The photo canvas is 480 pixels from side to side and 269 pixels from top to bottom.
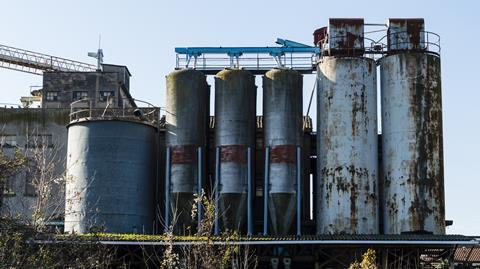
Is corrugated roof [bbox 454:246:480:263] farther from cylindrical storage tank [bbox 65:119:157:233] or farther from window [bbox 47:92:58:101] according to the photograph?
window [bbox 47:92:58:101]

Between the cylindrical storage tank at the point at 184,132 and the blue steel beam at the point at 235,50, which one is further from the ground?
the blue steel beam at the point at 235,50

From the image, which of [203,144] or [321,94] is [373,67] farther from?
[203,144]

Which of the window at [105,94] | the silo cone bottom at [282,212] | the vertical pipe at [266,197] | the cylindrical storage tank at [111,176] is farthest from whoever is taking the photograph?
the window at [105,94]

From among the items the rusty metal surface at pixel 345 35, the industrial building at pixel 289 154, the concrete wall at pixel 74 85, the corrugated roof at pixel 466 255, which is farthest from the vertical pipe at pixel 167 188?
the corrugated roof at pixel 466 255

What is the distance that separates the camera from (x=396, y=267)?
34.4 metres

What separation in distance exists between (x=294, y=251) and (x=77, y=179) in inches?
457

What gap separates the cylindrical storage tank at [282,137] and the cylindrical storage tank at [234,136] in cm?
96

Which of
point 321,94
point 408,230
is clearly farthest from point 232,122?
point 408,230

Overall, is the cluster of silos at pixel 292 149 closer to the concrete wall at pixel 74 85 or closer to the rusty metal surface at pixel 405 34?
the rusty metal surface at pixel 405 34

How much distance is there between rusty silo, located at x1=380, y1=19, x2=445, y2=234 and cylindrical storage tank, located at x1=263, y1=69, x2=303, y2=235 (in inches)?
191

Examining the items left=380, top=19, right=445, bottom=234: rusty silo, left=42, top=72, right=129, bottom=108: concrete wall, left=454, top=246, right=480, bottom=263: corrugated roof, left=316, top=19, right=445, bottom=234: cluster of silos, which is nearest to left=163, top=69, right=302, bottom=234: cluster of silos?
left=316, top=19, right=445, bottom=234: cluster of silos

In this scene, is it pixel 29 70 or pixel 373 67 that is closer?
pixel 373 67

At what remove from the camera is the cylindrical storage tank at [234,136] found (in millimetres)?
38656

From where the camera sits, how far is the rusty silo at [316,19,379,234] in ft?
124
